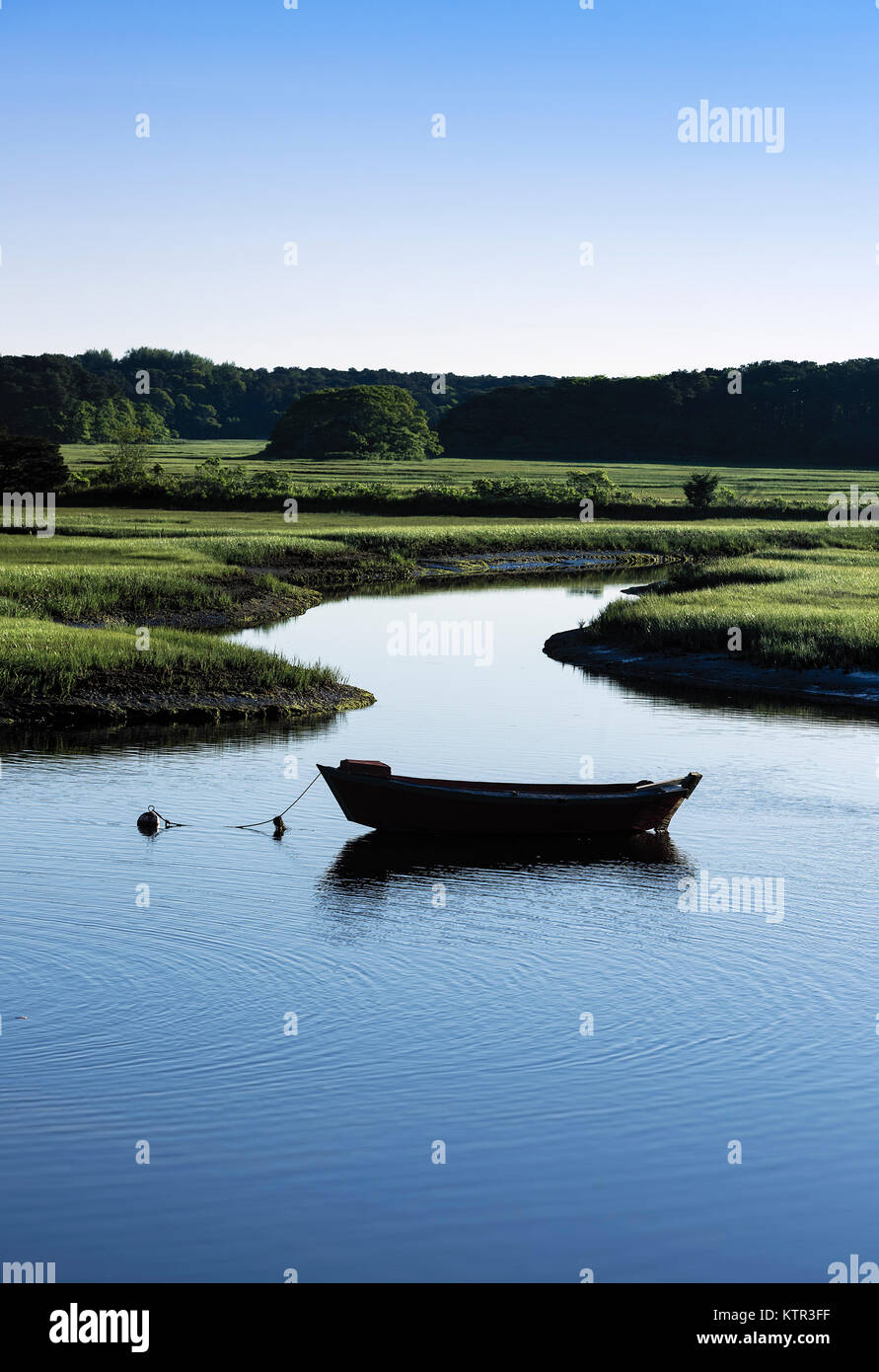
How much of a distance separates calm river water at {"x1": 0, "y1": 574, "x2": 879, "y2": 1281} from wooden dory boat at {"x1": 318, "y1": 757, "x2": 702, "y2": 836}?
515mm

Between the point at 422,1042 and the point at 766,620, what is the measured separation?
115 feet

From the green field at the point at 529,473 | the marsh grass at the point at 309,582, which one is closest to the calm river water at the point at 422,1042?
the marsh grass at the point at 309,582

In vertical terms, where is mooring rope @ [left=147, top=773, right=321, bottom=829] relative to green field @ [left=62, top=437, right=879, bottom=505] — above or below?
below

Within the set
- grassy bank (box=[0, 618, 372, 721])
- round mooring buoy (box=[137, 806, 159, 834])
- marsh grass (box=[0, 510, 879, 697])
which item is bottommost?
round mooring buoy (box=[137, 806, 159, 834])

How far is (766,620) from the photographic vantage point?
4816cm

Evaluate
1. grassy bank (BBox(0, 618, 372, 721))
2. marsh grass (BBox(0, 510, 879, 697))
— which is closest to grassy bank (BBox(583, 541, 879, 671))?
marsh grass (BBox(0, 510, 879, 697))

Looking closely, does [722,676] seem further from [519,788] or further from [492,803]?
[492,803]

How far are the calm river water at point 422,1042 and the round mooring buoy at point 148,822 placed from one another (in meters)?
0.16

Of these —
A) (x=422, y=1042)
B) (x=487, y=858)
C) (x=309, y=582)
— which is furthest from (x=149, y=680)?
(x=309, y=582)

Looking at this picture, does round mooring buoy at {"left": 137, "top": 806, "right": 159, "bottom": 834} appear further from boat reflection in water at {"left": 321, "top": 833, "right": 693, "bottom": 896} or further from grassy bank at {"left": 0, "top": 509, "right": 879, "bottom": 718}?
grassy bank at {"left": 0, "top": 509, "right": 879, "bottom": 718}

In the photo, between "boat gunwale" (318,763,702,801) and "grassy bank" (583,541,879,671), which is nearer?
"boat gunwale" (318,763,702,801)

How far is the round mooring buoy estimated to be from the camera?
2393 cm

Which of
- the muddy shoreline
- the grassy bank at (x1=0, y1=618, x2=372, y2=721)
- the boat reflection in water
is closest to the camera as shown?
the boat reflection in water
